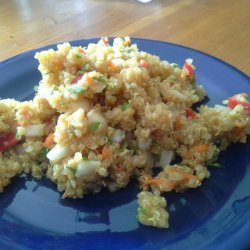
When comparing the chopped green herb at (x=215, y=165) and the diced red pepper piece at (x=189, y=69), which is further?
the diced red pepper piece at (x=189, y=69)

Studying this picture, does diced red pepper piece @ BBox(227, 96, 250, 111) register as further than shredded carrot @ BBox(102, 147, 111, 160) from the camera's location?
Yes

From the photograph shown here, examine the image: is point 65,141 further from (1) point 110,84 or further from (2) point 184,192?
(2) point 184,192

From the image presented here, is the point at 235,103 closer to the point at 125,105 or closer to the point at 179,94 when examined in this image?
the point at 179,94

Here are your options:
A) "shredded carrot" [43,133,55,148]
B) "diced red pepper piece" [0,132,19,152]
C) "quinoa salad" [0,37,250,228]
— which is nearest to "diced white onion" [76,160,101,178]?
"quinoa salad" [0,37,250,228]

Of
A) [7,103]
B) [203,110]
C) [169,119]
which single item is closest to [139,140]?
[169,119]

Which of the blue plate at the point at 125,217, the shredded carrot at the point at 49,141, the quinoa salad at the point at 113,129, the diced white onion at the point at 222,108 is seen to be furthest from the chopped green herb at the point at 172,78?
the shredded carrot at the point at 49,141

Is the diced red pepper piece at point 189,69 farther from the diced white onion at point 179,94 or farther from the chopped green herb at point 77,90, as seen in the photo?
the chopped green herb at point 77,90

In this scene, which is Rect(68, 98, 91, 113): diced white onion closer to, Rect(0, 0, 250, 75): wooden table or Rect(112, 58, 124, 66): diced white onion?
Rect(112, 58, 124, 66): diced white onion
